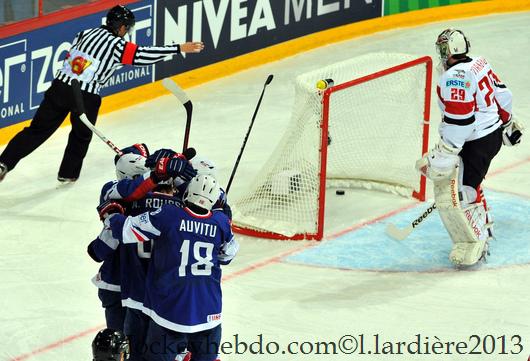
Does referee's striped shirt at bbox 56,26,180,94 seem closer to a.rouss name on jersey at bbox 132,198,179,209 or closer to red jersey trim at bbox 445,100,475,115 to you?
red jersey trim at bbox 445,100,475,115

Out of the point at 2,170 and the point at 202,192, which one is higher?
the point at 202,192

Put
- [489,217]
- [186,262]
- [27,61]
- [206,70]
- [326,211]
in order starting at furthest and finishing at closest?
[206,70] → [27,61] → [326,211] → [489,217] → [186,262]

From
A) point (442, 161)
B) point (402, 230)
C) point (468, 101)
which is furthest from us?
point (402, 230)

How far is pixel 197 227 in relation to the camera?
209 inches

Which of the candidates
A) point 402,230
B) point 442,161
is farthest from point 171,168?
point 402,230

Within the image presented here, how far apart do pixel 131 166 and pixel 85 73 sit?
278 cm

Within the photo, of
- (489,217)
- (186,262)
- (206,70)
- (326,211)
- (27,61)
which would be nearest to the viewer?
(186,262)

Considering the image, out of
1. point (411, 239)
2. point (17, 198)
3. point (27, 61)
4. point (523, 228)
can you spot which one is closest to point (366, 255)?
point (411, 239)

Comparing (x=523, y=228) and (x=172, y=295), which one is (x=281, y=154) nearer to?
(x=523, y=228)

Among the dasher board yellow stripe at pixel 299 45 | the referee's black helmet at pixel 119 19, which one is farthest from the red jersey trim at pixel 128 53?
the dasher board yellow stripe at pixel 299 45

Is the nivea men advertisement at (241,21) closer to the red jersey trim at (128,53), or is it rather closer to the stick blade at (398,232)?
the red jersey trim at (128,53)

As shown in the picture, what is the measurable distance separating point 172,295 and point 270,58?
593 centimetres

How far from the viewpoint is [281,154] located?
311 inches

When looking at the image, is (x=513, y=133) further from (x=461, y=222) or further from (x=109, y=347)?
(x=109, y=347)
